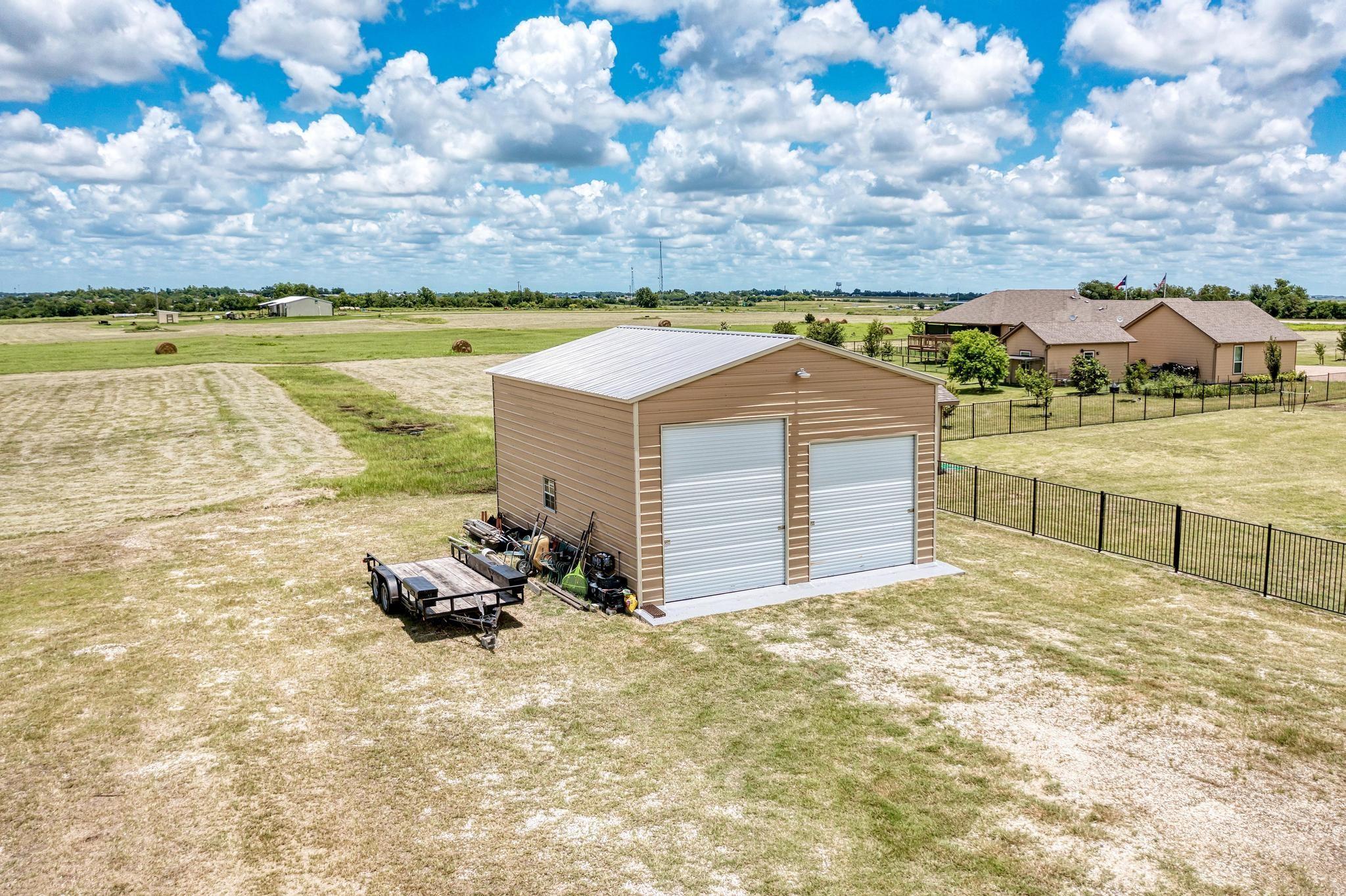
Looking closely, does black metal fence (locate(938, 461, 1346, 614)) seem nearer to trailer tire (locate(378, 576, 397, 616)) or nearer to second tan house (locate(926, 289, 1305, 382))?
trailer tire (locate(378, 576, 397, 616))

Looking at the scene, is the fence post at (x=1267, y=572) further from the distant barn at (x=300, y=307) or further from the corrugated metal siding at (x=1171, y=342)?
the distant barn at (x=300, y=307)

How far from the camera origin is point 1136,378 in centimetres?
4644

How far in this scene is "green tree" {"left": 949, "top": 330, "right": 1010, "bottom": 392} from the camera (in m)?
47.0

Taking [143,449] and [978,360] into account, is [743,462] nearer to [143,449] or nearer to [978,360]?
[143,449]

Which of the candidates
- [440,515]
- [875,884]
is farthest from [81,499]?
[875,884]

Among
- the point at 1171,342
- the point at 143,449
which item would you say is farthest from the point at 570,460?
the point at 1171,342

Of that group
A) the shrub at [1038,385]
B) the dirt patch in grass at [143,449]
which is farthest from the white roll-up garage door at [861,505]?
the shrub at [1038,385]

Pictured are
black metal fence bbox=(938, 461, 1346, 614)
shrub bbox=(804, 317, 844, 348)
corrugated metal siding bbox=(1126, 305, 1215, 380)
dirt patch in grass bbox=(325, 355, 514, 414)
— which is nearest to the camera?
black metal fence bbox=(938, 461, 1346, 614)

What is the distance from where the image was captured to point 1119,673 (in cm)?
1151

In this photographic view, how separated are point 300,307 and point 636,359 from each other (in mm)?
130011

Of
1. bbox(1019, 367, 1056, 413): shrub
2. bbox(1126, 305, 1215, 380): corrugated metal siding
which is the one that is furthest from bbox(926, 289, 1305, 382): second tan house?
bbox(1019, 367, 1056, 413): shrub

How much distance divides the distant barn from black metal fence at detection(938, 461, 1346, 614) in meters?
123

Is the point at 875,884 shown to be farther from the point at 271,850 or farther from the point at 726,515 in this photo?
the point at 726,515

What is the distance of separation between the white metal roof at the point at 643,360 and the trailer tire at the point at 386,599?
449 centimetres
